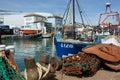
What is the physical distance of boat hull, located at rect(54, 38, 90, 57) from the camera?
1272 centimetres

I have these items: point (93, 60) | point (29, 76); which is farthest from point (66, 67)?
point (29, 76)

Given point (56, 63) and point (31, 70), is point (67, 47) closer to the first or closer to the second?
point (56, 63)

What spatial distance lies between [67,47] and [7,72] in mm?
8075

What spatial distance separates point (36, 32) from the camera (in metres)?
68.0

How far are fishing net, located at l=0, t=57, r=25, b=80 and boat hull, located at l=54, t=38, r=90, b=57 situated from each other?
23.7 ft

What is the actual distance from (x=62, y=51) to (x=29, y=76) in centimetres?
791

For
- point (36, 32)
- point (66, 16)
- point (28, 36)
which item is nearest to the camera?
point (66, 16)

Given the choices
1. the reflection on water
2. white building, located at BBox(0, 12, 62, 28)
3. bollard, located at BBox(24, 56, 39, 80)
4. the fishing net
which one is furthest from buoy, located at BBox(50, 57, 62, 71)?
white building, located at BBox(0, 12, 62, 28)

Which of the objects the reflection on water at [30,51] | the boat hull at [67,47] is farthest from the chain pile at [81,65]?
the reflection on water at [30,51]

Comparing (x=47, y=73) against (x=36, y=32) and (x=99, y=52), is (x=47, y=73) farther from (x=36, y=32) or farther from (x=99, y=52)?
(x=36, y=32)

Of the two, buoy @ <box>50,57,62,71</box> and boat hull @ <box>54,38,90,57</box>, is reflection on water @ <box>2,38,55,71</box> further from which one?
buoy @ <box>50,57,62,71</box>

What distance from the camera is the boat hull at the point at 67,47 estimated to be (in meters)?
12.7

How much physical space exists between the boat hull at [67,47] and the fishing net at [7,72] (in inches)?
284

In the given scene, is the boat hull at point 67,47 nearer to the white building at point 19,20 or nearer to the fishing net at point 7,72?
the fishing net at point 7,72
